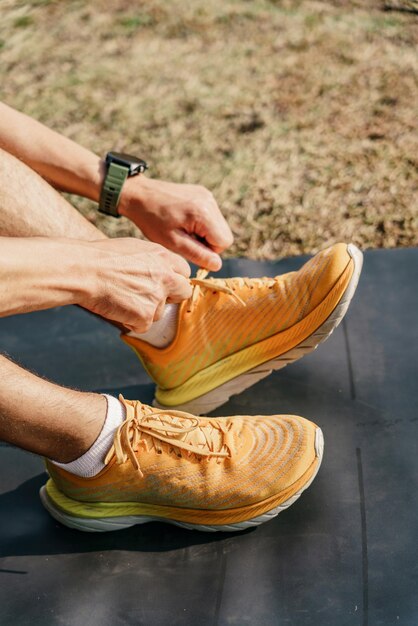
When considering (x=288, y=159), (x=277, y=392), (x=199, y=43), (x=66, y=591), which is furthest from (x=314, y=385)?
(x=199, y=43)

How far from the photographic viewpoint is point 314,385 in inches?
71.9

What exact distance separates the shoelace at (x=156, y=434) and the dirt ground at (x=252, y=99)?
974 mm

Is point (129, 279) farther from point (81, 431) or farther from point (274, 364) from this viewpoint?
point (274, 364)

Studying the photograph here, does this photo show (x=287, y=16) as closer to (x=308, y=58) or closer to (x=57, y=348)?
Result: (x=308, y=58)

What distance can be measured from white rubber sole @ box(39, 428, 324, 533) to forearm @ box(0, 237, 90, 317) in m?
0.46

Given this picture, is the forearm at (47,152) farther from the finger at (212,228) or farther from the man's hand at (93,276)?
the man's hand at (93,276)

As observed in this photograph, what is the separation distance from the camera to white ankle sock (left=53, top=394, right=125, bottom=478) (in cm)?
146

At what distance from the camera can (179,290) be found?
154 centimetres

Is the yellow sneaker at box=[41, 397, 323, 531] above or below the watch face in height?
below

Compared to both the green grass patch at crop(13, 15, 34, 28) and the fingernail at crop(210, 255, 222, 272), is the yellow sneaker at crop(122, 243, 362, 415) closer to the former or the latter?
the fingernail at crop(210, 255, 222, 272)

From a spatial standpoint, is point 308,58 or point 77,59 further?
point 77,59

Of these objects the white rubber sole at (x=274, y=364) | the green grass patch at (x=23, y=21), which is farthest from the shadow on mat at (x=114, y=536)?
the green grass patch at (x=23, y=21)

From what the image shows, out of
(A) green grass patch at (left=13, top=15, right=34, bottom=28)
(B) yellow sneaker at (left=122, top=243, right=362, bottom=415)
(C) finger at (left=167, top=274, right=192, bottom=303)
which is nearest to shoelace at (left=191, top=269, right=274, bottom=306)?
(B) yellow sneaker at (left=122, top=243, right=362, bottom=415)

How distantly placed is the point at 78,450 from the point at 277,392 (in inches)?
21.9
